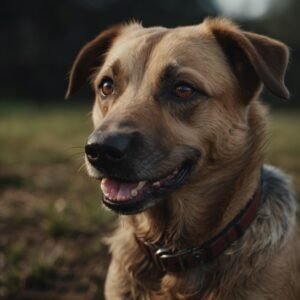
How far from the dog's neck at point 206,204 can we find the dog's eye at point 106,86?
82cm

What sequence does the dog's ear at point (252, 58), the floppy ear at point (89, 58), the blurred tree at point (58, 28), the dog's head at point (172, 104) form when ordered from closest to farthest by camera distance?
the dog's head at point (172, 104)
the dog's ear at point (252, 58)
the floppy ear at point (89, 58)
the blurred tree at point (58, 28)

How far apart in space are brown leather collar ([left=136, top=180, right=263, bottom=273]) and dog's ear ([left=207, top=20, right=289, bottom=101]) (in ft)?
2.36

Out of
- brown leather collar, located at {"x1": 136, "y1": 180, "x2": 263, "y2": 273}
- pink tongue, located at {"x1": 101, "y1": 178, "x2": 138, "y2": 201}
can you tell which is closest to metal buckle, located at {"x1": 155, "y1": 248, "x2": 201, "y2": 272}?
brown leather collar, located at {"x1": 136, "y1": 180, "x2": 263, "y2": 273}

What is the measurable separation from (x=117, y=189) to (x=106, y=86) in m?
0.85

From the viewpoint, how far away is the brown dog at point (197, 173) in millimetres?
3838

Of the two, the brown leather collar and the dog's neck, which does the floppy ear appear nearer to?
the dog's neck

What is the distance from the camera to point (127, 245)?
14.2ft

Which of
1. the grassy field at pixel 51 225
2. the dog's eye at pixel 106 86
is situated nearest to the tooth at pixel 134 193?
the dog's eye at pixel 106 86

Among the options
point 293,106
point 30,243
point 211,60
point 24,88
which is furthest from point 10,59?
point 211,60

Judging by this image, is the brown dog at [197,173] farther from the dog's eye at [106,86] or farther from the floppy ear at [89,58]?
the floppy ear at [89,58]

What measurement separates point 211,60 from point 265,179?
958 mm

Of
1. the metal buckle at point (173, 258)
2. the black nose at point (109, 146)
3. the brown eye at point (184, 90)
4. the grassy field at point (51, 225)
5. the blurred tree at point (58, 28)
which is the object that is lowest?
the blurred tree at point (58, 28)

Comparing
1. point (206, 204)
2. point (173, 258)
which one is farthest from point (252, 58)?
point (173, 258)

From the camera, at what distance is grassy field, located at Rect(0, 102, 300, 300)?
5.02m
